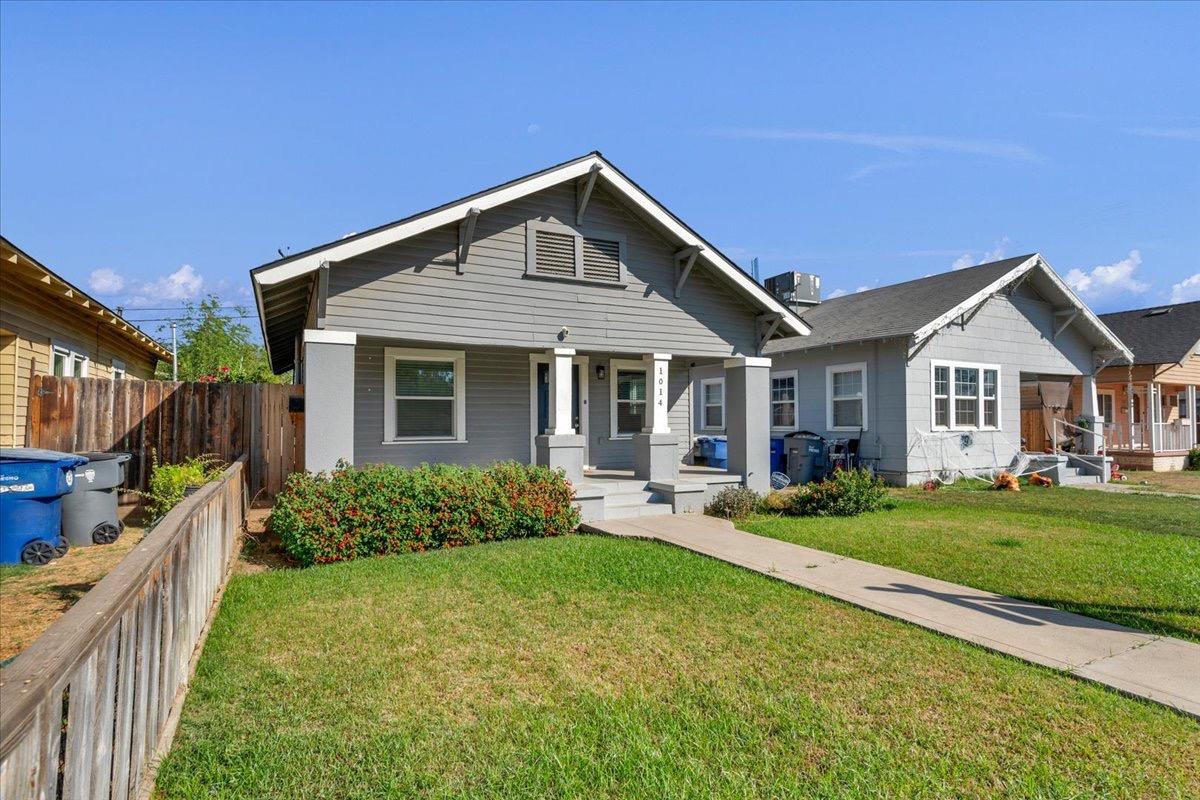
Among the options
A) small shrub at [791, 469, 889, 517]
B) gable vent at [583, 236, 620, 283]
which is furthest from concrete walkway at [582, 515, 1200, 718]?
gable vent at [583, 236, 620, 283]

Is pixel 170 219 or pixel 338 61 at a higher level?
pixel 170 219

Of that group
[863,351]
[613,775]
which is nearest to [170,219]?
[863,351]

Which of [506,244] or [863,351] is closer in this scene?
[506,244]

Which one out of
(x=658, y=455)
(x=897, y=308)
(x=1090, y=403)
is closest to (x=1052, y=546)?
(x=658, y=455)

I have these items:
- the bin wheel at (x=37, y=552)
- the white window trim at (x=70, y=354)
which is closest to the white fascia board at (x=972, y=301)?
the bin wheel at (x=37, y=552)

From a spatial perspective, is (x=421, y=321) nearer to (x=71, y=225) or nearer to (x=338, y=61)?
(x=338, y=61)

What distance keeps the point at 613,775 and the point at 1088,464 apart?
62.8 ft

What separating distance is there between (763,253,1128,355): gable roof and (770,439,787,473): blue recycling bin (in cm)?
→ 298

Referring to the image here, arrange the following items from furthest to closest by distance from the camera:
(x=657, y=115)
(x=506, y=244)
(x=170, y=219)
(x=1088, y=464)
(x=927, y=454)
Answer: (x=170, y=219) < (x=1088, y=464) < (x=927, y=454) < (x=657, y=115) < (x=506, y=244)

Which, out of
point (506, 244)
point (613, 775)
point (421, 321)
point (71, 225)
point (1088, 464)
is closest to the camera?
point (613, 775)

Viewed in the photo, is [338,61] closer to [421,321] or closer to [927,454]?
[421,321]

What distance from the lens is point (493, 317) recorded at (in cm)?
991

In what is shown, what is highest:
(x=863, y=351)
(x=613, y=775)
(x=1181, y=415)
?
(x=863, y=351)

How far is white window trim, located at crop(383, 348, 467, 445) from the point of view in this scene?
431 inches
